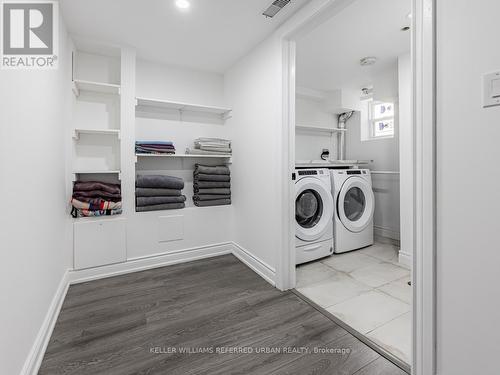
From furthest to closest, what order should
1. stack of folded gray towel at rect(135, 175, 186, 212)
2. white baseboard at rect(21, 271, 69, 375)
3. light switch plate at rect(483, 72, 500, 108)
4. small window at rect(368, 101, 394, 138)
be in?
1. small window at rect(368, 101, 394, 138)
2. stack of folded gray towel at rect(135, 175, 186, 212)
3. white baseboard at rect(21, 271, 69, 375)
4. light switch plate at rect(483, 72, 500, 108)

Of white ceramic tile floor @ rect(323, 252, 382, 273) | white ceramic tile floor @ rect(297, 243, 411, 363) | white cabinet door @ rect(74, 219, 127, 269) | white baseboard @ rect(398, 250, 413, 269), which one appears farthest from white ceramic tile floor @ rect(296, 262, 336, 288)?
white cabinet door @ rect(74, 219, 127, 269)

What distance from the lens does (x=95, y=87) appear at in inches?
92.8

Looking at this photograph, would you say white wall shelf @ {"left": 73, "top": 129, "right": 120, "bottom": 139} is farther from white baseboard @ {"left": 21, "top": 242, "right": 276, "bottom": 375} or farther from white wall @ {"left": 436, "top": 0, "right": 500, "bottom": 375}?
white wall @ {"left": 436, "top": 0, "right": 500, "bottom": 375}

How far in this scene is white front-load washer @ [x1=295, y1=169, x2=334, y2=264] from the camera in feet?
8.55

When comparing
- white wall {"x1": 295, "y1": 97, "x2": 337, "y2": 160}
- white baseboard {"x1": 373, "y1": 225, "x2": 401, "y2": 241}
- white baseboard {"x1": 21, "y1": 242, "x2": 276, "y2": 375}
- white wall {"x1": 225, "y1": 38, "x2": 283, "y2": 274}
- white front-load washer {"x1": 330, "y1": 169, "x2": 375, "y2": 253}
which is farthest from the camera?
white wall {"x1": 295, "y1": 97, "x2": 337, "y2": 160}

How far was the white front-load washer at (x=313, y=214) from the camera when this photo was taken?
8.55ft

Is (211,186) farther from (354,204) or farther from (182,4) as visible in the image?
(354,204)

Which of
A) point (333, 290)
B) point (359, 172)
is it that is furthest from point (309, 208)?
point (333, 290)

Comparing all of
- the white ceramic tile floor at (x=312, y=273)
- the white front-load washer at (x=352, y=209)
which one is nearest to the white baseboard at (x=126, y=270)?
the white ceramic tile floor at (x=312, y=273)

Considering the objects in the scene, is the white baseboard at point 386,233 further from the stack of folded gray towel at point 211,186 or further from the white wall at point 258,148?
the stack of folded gray towel at point 211,186

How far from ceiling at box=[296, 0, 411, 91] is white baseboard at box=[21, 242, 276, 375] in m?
2.14

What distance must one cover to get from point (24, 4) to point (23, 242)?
1.30m

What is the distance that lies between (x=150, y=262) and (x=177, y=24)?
2.19 meters

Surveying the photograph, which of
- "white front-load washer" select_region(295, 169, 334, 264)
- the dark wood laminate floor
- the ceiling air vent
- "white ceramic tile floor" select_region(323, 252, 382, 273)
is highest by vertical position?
the ceiling air vent
